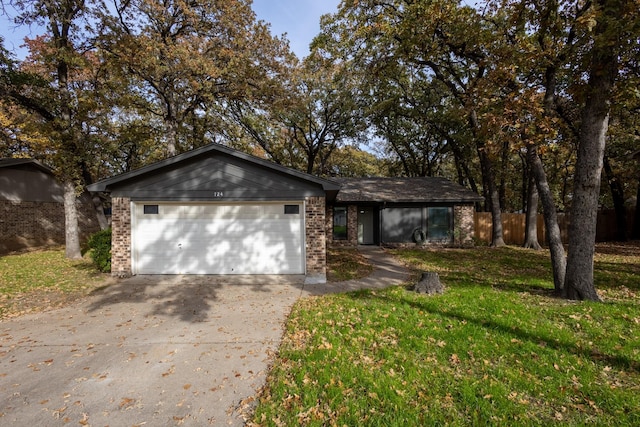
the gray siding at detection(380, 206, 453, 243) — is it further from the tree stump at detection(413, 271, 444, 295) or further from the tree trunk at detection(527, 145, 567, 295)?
the tree stump at detection(413, 271, 444, 295)

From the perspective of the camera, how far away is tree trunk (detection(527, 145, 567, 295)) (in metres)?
6.79

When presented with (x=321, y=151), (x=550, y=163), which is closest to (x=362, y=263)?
(x=321, y=151)

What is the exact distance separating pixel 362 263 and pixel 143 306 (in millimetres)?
7217

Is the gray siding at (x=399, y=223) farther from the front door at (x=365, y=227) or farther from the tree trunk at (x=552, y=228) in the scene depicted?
the tree trunk at (x=552, y=228)

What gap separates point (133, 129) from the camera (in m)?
14.6

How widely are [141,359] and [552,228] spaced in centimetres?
880

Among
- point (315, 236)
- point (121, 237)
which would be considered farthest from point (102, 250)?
point (315, 236)

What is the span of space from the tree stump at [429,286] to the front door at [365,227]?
989 cm

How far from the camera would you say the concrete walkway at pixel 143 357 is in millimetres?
3055

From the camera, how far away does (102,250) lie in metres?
9.30

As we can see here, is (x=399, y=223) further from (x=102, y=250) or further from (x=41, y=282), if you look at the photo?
(x=41, y=282)

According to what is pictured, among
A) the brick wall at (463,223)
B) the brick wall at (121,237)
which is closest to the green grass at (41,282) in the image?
the brick wall at (121,237)

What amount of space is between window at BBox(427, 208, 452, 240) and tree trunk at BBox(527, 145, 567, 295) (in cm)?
914

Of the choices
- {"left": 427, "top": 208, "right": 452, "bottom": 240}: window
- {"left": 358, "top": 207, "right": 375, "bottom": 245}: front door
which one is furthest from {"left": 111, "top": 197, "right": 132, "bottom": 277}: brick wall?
{"left": 427, "top": 208, "right": 452, "bottom": 240}: window
